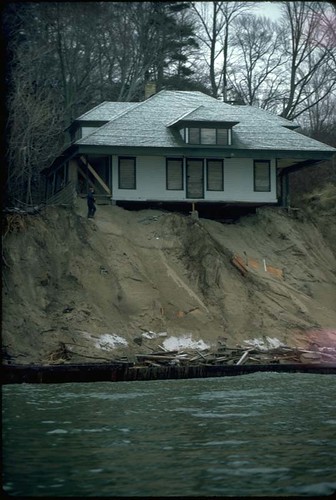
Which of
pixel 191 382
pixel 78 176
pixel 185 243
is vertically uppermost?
pixel 78 176

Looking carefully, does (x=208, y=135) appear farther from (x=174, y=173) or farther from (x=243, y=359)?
(x=243, y=359)

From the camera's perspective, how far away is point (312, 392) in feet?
93.0

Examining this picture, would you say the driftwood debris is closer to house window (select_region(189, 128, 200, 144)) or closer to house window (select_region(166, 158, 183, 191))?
house window (select_region(166, 158, 183, 191))

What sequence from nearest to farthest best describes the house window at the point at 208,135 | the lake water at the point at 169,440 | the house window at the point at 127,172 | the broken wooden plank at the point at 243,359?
the lake water at the point at 169,440 → the broken wooden plank at the point at 243,359 → the house window at the point at 127,172 → the house window at the point at 208,135

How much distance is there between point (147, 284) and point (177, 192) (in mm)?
5604

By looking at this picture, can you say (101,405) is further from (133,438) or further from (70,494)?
(70,494)

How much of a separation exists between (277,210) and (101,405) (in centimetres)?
2511

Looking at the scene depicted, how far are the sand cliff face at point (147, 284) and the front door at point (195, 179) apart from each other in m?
1.59

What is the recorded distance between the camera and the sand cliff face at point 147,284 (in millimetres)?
38500

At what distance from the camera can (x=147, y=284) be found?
41.9m

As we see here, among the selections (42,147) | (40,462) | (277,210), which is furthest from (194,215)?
(40,462)

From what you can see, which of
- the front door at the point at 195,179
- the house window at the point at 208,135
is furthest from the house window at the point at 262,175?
the front door at the point at 195,179

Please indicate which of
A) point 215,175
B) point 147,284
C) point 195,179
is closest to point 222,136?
point 215,175

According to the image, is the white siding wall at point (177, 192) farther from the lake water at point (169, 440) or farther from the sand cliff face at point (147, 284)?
the lake water at point (169, 440)
